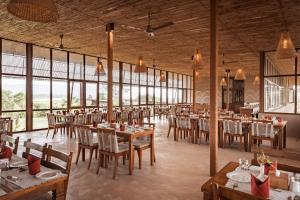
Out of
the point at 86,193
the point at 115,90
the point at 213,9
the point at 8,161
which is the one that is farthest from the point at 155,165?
the point at 115,90

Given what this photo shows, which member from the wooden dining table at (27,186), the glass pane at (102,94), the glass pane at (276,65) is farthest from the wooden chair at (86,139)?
the glass pane at (276,65)

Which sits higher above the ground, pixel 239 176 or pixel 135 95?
pixel 135 95

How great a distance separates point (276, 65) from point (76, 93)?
9282 millimetres

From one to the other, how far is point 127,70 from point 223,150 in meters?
8.61

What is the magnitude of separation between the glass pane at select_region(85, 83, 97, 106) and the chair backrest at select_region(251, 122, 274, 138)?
25.5 ft

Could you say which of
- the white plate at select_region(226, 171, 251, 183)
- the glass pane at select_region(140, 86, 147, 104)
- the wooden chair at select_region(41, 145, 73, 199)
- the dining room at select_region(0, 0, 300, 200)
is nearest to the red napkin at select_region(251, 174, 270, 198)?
the dining room at select_region(0, 0, 300, 200)

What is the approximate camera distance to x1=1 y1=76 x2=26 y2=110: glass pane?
8.13m

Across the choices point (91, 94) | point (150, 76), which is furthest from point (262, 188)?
point (150, 76)

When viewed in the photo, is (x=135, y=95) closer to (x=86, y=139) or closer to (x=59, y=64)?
(x=59, y=64)

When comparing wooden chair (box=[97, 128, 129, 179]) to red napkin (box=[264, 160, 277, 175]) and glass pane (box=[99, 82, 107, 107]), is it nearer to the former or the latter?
red napkin (box=[264, 160, 277, 175])

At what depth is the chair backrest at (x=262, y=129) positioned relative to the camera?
552cm

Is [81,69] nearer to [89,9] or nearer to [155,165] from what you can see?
[89,9]

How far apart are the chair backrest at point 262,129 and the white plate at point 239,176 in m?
4.11

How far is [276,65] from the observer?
32.3 ft
